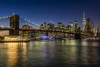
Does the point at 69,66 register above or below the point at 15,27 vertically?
below

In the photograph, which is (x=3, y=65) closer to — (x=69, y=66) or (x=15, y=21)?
(x=69, y=66)

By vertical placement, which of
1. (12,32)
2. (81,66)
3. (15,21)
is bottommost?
(81,66)

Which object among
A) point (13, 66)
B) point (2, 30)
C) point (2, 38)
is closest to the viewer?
point (13, 66)

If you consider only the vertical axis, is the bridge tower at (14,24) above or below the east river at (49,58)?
above

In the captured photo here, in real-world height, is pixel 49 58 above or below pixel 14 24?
below

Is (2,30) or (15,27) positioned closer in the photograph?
(2,30)

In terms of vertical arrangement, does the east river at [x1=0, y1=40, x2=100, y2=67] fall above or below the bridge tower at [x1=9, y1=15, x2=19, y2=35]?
below

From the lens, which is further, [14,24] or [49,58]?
[14,24]

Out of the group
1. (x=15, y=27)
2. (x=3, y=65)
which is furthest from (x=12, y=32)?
(x=3, y=65)

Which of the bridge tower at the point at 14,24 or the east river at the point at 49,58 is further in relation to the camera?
the bridge tower at the point at 14,24

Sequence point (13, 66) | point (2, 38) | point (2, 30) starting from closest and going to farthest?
point (13, 66), point (2, 30), point (2, 38)

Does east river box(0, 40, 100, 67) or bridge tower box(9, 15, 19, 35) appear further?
bridge tower box(9, 15, 19, 35)
